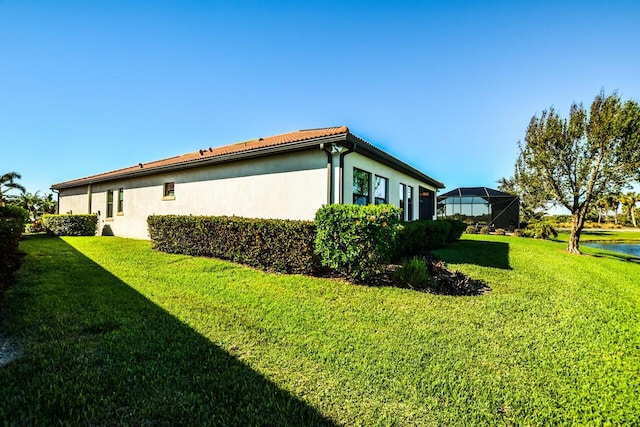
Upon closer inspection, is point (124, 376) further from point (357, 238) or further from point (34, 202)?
point (34, 202)

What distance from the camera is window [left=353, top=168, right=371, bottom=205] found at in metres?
9.18

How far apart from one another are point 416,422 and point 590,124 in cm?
1579

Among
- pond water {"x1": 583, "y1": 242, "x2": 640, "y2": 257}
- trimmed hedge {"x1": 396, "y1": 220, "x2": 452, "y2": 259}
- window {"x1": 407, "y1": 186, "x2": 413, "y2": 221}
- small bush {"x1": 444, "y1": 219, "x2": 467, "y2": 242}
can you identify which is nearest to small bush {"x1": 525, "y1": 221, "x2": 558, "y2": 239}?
pond water {"x1": 583, "y1": 242, "x2": 640, "y2": 257}

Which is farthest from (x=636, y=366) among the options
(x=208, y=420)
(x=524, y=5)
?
(x=524, y=5)

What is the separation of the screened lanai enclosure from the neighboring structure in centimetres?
1369

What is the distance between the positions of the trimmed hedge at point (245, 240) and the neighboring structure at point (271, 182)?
1.28 meters

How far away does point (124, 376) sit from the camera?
283 centimetres

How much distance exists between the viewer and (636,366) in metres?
3.45

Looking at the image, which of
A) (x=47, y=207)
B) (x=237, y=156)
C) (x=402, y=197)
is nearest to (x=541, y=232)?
(x=402, y=197)

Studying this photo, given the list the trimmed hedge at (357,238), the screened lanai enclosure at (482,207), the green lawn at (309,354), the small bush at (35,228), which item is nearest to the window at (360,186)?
the trimmed hedge at (357,238)

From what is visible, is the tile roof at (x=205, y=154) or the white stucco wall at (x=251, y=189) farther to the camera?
the tile roof at (x=205, y=154)

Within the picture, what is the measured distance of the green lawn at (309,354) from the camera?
2.47 metres

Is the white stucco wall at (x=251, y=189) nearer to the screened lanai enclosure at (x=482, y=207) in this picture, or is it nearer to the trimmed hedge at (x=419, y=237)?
the trimmed hedge at (x=419, y=237)

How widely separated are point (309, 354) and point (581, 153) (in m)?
15.7
